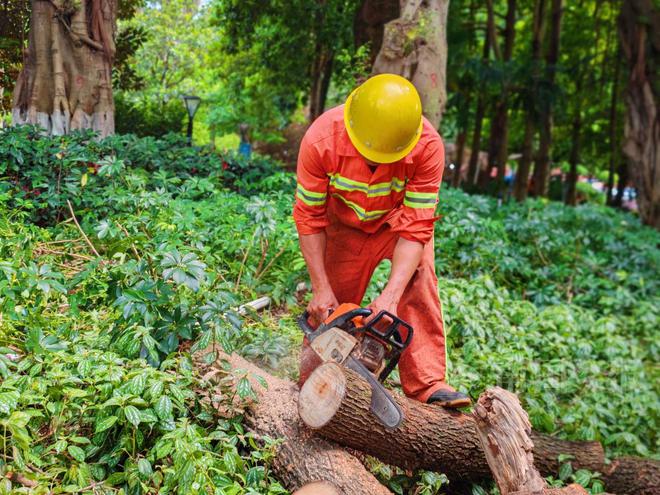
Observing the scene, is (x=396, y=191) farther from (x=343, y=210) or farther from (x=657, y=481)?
(x=657, y=481)

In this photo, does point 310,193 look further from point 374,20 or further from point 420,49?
point 374,20

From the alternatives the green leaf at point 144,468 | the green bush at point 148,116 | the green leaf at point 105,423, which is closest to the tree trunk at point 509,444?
the green leaf at point 144,468

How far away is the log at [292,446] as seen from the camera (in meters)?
2.74

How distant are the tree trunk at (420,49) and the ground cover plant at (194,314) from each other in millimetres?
1320

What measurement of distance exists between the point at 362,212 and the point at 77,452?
174cm

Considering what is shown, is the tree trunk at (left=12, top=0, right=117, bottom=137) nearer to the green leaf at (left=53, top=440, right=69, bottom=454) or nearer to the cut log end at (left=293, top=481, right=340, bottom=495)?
the green leaf at (left=53, top=440, right=69, bottom=454)

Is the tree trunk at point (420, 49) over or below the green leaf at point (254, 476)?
over

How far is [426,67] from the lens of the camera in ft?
23.6

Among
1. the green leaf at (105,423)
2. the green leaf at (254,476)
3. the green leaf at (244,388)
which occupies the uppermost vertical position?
the green leaf at (244,388)

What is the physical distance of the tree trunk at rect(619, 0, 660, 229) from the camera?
36.1 ft

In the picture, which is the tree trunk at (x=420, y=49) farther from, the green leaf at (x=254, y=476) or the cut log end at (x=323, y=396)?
the green leaf at (x=254, y=476)

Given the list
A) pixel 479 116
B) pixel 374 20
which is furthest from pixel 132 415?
pixel 479 116

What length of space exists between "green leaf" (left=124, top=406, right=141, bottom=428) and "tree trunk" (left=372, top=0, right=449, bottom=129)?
544 cm

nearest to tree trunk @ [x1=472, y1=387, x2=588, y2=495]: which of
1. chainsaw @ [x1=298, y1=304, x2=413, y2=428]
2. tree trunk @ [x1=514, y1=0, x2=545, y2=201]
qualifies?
chainsaw @ [x1=298, y1=304, x2=413, y2=428]
